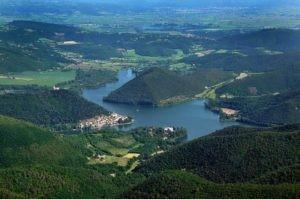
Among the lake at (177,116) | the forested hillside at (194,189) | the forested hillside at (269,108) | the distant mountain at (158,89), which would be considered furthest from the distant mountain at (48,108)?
the forested hillside at (194,189)

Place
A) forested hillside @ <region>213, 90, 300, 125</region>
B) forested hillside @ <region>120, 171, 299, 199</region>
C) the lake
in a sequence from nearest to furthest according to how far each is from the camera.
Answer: forested hillside @ <region>120, 171, 299, 199</region> < the lake < forested hillside @ <region>213, 90, 300, 125</region>

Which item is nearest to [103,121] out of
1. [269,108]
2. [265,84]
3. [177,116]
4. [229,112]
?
[177,116]

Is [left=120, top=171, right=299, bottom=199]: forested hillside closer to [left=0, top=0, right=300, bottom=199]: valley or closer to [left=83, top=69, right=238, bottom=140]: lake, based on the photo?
[left=0, top=0, right=300, bottom=199]: valley

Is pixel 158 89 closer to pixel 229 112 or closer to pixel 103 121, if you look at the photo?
pixel 229 112

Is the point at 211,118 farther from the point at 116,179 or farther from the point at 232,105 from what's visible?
the point at 116,179

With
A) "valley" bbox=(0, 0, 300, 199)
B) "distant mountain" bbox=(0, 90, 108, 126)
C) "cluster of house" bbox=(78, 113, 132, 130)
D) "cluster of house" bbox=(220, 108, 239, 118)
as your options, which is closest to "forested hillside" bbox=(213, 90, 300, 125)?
"valley" bbox=(0, 0, 300, 199)

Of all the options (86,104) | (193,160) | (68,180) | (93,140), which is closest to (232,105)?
(86,104)
